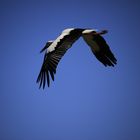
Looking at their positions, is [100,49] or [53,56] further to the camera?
[100,49]

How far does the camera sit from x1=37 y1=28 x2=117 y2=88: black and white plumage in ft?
43.4

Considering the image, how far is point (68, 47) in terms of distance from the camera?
13555 mm

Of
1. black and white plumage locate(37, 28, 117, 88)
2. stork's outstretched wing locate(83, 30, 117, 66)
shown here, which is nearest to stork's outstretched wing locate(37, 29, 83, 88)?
black and white plumage locate(37, 28, 117, 88)

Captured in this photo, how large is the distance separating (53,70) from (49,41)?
2.59 meters

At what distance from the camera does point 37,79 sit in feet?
43.6

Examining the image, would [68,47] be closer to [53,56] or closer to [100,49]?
[53,56]

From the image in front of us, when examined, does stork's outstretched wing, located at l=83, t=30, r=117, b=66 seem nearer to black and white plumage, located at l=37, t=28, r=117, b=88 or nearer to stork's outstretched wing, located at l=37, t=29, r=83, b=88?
black and white plumage, located at l=37, t=28, r=117, b=88

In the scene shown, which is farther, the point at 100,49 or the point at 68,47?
the point at 100,49

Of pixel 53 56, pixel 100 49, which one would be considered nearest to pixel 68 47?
pixel 53 56

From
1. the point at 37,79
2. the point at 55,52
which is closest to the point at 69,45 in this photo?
the point at 55,52

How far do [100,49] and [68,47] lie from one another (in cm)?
180

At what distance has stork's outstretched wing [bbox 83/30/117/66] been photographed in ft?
48.5

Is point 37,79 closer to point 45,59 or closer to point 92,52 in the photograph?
point 45,59

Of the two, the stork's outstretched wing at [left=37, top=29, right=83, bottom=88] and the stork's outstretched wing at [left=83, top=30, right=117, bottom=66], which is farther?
the stork's outstretched wing at [left=83, top=30, right=117, bottom=66]
